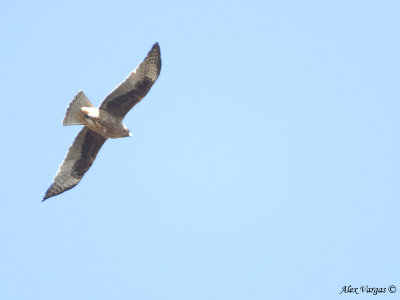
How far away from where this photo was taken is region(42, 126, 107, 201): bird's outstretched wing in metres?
15.2

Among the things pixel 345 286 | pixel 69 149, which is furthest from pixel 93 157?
pixel 345 286

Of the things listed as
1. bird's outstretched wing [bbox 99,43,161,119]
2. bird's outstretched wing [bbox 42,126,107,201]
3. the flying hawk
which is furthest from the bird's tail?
bird's outstretched wing [bbox 42,126,107,201]

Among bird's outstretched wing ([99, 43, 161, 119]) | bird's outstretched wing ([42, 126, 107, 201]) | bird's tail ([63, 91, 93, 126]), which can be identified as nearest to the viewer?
bird's tail ([63, 91, 93, 126])

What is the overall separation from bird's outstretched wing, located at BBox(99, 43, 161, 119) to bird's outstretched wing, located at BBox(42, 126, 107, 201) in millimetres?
1003

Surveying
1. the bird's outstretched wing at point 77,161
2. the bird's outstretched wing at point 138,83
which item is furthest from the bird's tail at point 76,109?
the bird's outstretched wing at point 77,161

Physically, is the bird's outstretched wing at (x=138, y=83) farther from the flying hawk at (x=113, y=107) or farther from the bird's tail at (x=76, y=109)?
the bird's tail at (x=76, y=109)

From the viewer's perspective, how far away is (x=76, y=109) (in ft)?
46.6

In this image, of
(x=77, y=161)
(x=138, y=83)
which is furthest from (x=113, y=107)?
(x=77, y=161)

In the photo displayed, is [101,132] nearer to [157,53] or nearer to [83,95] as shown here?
[83,95]

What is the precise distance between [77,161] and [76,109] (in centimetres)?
165

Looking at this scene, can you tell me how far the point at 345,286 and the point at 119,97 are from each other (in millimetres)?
7214

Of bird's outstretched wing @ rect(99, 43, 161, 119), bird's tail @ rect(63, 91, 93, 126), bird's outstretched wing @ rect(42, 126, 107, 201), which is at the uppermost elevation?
bird's outstretched wing @ rect(99, 43, 161, 119)

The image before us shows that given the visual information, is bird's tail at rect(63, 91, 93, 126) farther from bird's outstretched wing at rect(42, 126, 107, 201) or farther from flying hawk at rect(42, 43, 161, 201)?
bird's outstretched wing at rect(42, 126, 107, 201)

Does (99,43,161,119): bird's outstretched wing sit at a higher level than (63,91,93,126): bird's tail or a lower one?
higher
